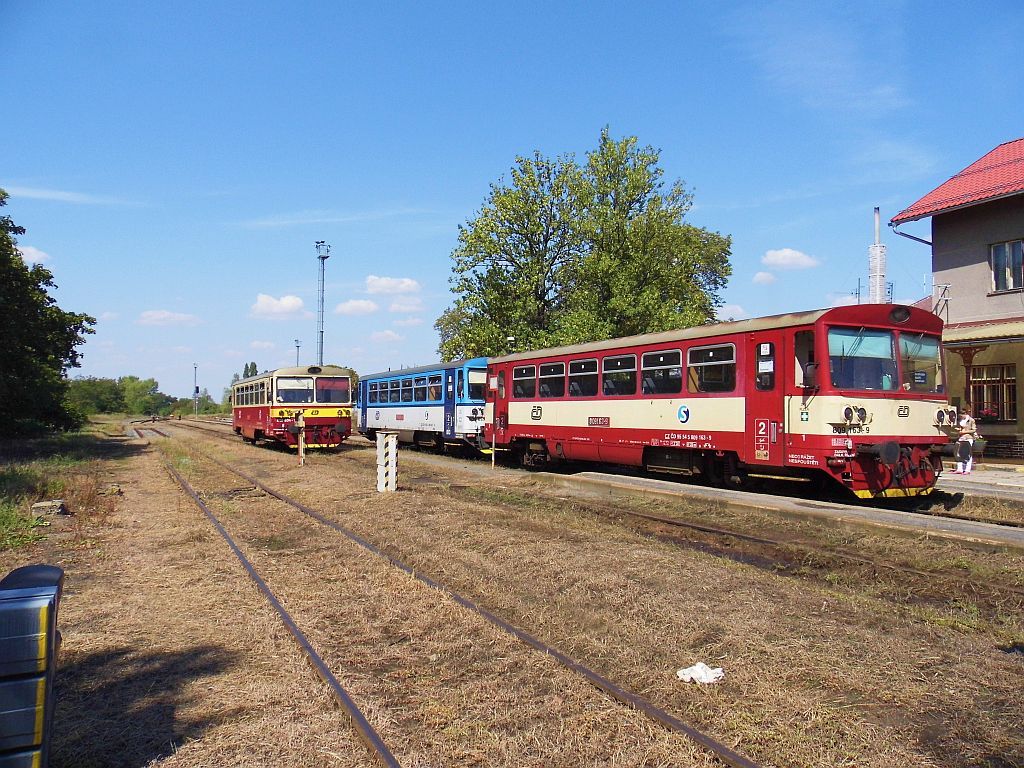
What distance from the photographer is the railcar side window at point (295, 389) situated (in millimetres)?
24859

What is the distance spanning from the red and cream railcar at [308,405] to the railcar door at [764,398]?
1619 cm

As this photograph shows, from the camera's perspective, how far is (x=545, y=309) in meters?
32.9

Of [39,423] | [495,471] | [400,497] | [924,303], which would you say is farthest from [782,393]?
[39,423]

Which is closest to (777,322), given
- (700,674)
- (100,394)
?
(700,674)

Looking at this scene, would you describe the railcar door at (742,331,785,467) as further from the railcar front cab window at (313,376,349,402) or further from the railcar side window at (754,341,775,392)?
the railcar front cab window at (313,376,349,402)

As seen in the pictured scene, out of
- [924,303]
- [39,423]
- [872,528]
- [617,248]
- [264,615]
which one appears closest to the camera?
[264,615]

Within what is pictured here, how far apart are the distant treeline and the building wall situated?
90359 millimetres


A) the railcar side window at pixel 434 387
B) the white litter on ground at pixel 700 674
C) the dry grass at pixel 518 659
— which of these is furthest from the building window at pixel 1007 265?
the white litter on ground at pixel 700 674

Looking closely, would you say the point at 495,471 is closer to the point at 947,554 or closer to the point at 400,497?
the point at 400,497

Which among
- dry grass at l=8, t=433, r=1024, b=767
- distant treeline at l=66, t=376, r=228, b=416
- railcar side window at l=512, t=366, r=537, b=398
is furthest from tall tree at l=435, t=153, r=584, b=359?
distant treeline at l=66, t=376, r=228, b=416

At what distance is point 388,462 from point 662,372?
5556mm

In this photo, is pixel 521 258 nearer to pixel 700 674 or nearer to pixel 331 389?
pixel 331 389

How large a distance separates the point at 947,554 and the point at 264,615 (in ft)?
23.5

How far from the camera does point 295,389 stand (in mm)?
25047
